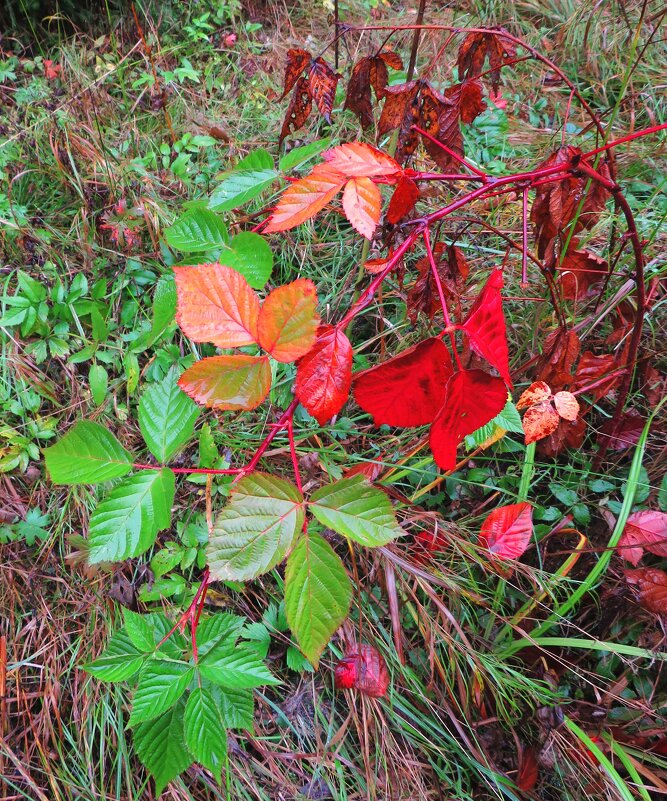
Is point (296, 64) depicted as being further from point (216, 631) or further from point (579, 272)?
point (216, 631)

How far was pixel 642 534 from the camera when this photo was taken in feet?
3.55

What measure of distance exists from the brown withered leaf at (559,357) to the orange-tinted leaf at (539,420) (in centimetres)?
13

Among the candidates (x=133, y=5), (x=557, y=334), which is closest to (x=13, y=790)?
(x=557, y=334)

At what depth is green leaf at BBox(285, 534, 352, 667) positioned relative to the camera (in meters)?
0.64

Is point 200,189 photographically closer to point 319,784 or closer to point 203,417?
point 203,417

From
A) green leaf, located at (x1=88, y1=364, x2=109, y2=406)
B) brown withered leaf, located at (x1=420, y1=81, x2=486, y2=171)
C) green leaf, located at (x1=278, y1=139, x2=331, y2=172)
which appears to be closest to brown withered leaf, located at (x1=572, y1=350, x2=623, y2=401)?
brown withered leaf, located at (x1=420, y1=81, x2=486, y2=171)

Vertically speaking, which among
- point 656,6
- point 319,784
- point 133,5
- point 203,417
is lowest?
point 319,784

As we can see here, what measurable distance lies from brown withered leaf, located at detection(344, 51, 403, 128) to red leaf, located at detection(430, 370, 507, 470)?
637 millimetres

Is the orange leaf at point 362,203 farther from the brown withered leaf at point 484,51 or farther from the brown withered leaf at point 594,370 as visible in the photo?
the brown withered leaf at point 594,370

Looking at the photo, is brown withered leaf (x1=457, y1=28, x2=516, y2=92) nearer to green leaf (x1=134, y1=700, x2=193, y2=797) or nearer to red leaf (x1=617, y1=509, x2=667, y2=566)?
red leaf (x1=617, y1=509, x2=667, y2=566)

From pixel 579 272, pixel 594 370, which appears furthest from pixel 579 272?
pixel 594 370

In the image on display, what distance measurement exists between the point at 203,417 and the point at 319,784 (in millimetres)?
883

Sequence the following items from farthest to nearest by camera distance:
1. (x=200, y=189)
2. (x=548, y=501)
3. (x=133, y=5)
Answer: (x=133, y=5), (x=200, y=189), (x=548, y=501)

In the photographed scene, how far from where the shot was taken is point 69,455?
0.74 metres
